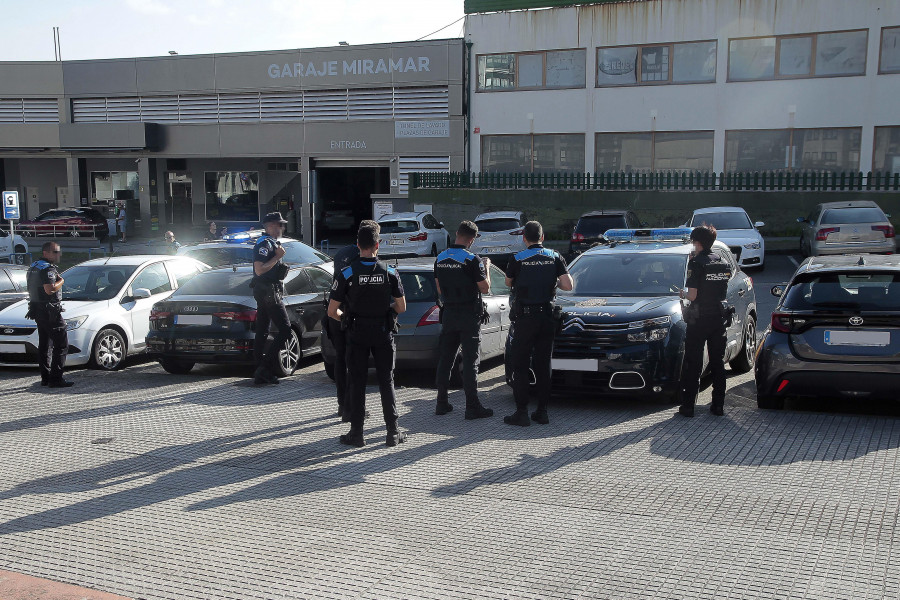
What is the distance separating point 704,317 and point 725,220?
13.8 m

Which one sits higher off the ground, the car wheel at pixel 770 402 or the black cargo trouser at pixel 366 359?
the black cargo trouser at pixel 366 359

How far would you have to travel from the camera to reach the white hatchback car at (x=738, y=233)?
19531 mm

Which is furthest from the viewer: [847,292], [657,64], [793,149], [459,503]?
[657,64]

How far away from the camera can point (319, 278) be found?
1132 cm

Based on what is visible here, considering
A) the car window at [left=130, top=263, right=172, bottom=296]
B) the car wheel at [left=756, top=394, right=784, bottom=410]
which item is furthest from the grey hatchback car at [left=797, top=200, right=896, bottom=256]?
the car window at [left=130, top=263, right=172, bottom=296]

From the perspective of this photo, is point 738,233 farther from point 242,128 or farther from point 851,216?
point 242,128

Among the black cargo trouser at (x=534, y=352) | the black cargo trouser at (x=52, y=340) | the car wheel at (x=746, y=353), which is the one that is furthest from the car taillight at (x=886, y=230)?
the black cargo trouser at (x=52, y=340)

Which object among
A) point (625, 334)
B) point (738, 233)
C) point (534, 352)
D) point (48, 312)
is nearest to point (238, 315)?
point (48, 312)

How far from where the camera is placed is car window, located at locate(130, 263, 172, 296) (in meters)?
11.7

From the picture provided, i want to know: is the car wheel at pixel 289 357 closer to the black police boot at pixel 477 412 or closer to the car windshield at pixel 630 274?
the black police boot at pixel 477 412

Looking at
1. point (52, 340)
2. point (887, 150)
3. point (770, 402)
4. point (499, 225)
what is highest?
point (887, 150)

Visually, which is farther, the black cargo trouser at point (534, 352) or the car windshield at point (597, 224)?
the car windshield at point (597, 224)

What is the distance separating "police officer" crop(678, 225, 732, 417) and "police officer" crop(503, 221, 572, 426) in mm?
1141

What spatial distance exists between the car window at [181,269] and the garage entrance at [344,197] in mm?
23095
